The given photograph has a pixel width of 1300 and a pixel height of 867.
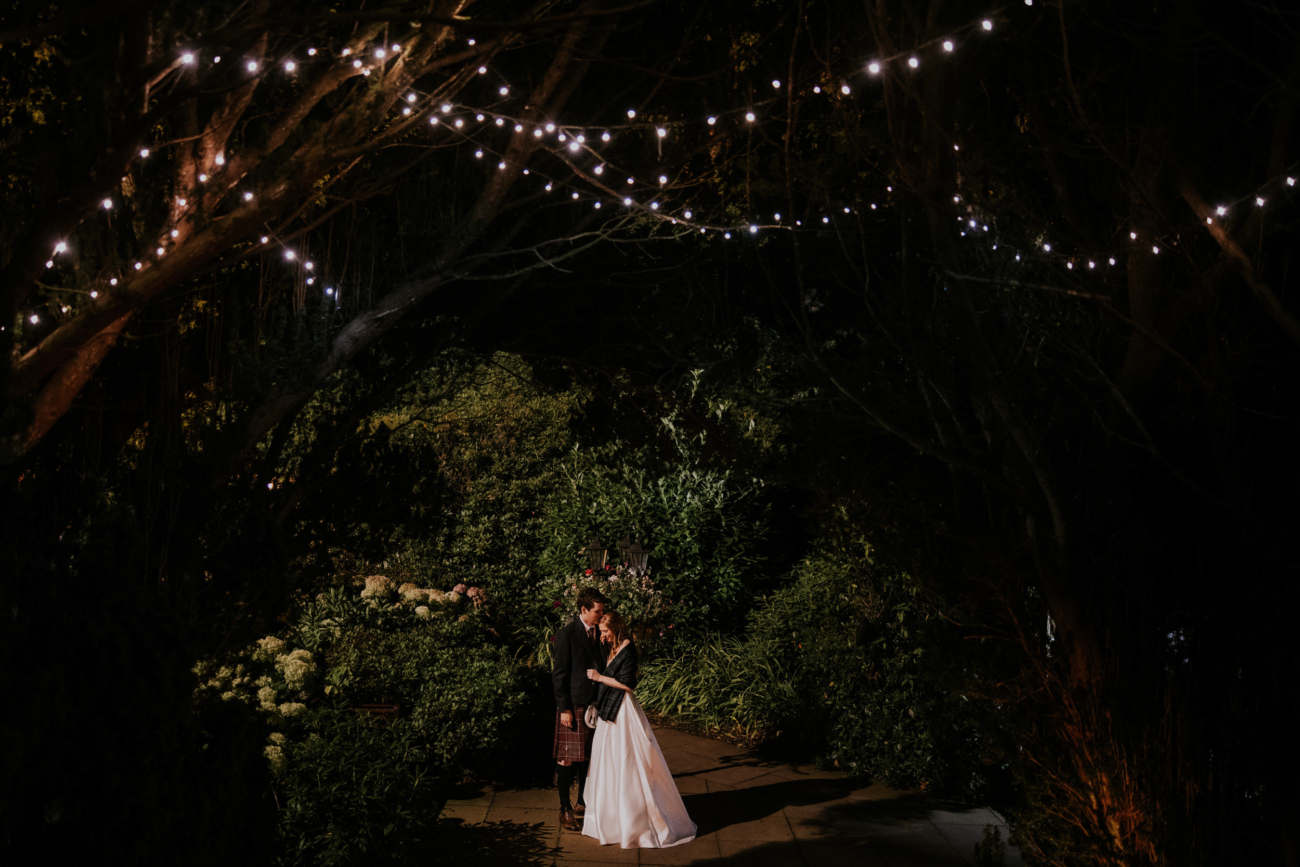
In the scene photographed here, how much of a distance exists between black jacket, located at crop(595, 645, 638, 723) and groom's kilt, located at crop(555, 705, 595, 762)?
199 mm

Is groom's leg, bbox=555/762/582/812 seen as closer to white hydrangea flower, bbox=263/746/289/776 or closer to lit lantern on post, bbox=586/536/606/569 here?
white hydrangea flower, bbox=263/746/289/776

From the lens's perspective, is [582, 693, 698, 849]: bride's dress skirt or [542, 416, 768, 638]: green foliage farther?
[542, 416, 768, 638]: green foliage

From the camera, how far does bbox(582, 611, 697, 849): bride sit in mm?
6703

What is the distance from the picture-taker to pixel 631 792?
6691 mm

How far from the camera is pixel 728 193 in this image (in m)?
8.70

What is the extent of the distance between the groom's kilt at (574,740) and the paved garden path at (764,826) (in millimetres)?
530

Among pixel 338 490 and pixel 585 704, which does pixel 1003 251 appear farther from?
pixel 338 490

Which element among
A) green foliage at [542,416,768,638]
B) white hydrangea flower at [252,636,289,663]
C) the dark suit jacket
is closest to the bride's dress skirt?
the dark suit jacket

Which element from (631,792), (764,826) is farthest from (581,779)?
(764,826)

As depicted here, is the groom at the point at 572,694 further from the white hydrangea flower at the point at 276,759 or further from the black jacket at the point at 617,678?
the white hydrangea flower at the point at 276,759

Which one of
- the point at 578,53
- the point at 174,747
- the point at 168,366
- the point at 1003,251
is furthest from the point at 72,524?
the point at 1003,251

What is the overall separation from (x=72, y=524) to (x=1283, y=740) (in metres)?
5.38

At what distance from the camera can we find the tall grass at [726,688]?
10.0 meters

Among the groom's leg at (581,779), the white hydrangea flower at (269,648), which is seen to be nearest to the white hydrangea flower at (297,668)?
the white hydrangea flower at (269,648)
